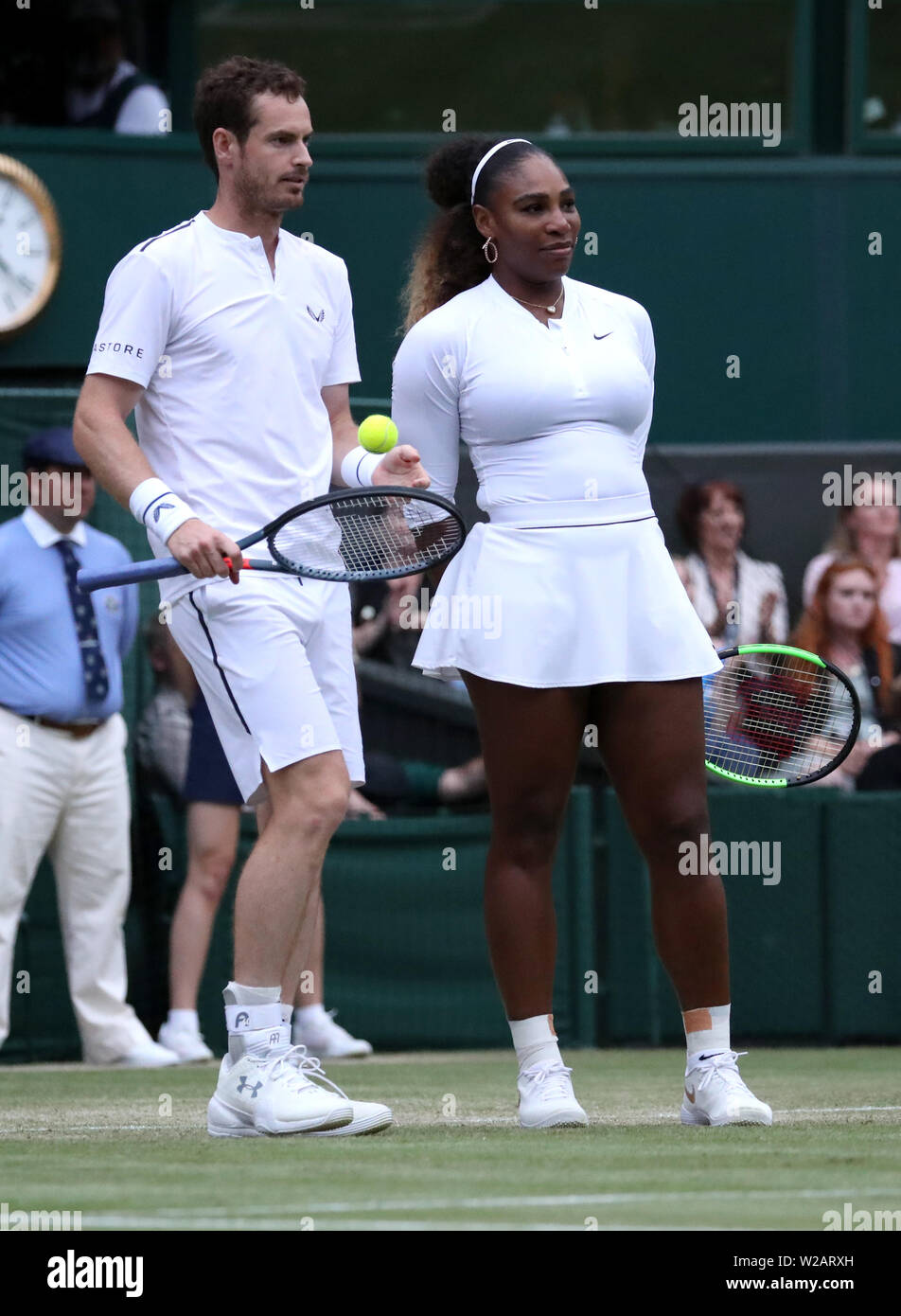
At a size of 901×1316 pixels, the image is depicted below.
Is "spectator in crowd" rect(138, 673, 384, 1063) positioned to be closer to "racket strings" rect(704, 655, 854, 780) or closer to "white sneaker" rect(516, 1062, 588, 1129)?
"racket strings" rect(704, 655, 854, 780)

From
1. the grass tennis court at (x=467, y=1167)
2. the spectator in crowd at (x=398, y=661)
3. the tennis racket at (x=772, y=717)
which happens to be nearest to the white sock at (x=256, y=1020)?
the grass tennis court at (x=467, y=1167)

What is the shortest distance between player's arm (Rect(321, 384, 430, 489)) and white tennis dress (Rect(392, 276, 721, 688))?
177mm

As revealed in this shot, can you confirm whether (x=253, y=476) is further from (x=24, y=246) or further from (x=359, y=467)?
(x=24, y=246)

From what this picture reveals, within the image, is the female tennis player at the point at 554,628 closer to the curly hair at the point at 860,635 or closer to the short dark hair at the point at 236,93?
the short dark hair at the point at 236,93

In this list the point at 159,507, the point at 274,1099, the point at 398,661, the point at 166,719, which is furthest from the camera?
the point at 398,661

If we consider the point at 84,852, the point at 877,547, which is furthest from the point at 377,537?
the point at 877,547

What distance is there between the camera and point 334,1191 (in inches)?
149

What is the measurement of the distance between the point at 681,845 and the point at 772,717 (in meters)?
0.92

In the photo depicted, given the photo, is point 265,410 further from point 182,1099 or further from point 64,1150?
point 182,1099

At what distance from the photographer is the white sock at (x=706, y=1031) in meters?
4.79

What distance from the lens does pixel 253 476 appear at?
476 centimetres

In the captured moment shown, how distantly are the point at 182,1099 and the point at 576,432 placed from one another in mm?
2393

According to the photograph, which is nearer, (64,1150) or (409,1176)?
(409,1176)
